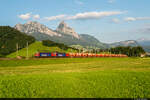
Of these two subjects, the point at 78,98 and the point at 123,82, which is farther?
the point at 123,82

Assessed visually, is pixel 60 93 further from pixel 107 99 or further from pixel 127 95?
pixel 127 95

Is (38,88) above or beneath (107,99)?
above

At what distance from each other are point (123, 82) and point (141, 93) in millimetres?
1995

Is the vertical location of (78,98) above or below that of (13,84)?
below

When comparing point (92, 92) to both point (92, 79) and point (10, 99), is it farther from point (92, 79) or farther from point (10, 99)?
point (10, 99)

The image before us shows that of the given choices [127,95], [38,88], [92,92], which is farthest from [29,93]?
[127,95]

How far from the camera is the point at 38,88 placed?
1717 cm

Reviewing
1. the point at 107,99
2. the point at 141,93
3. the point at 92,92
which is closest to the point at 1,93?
the point at 92,92

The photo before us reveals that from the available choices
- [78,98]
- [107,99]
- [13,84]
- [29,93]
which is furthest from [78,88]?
[13,84]

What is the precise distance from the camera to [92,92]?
1744 cm

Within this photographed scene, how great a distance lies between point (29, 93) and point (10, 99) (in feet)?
5.67

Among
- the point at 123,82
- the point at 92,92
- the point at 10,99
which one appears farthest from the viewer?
the point at 123,82

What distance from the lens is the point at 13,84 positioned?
17.1 m

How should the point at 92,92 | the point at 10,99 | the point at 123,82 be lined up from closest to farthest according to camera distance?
1. the point at 10,99
2. the point at 92,92
3. the point at 123,82
